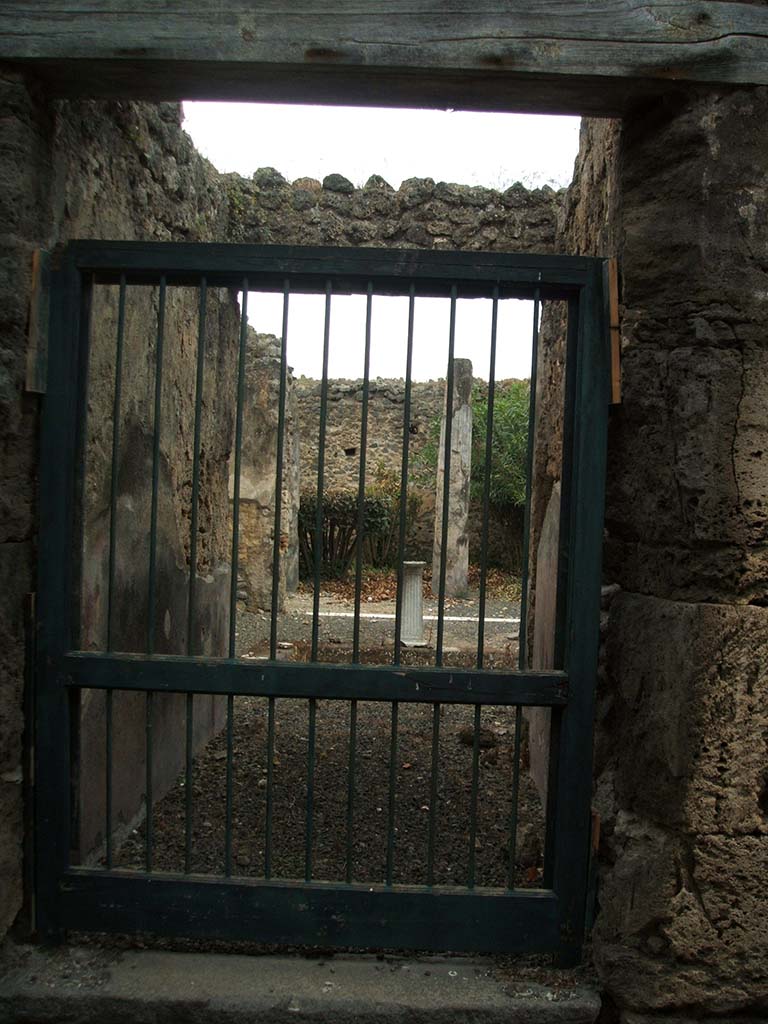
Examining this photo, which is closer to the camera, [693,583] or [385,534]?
[693,583]

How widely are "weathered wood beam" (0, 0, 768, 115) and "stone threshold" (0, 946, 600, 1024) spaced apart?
7.80 feet

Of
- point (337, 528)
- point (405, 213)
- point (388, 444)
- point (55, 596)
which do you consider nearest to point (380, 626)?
point (405, 213)

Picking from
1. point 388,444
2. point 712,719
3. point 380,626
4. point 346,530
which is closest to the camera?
point 712,719

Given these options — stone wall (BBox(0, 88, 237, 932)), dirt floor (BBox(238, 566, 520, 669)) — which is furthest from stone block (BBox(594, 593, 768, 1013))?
dirt floor (BBox(238, 566, 520, 669))

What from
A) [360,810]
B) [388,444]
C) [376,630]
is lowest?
[360,810]

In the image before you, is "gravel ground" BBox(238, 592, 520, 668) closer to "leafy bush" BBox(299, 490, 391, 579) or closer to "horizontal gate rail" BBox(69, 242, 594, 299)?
"leafy bush" BBox(299, 490, 391, 579)

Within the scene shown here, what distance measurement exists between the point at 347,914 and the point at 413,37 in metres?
2.33

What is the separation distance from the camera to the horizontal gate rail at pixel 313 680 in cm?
223

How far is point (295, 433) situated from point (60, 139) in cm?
956

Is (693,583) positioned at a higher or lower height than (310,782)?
higher

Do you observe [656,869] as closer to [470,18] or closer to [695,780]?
[695,780]

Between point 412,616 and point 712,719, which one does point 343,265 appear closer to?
point 712,719

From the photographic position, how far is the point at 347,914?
7.39 feet

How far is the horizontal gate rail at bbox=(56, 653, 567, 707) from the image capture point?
→ 2.23m
